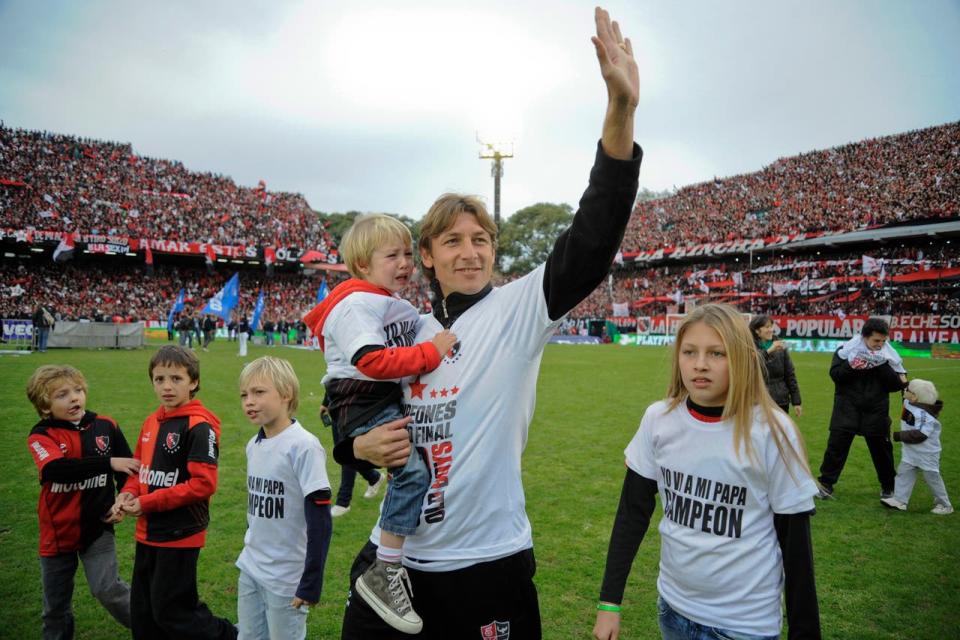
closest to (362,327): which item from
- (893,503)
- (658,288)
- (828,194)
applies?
(893,503)

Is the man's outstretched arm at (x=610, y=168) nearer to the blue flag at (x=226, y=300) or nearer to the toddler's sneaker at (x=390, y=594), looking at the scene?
the toddler's sneaker at (x=390, y=594)

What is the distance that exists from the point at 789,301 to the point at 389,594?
45.1m

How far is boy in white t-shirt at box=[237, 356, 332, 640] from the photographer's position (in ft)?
10.2

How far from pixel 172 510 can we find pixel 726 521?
304 centimetres

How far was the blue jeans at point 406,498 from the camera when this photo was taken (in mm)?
2062

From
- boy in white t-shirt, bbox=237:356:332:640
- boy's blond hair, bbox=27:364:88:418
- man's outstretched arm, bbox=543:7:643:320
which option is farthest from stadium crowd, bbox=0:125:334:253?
man's outstretched arm, bbox=543:7:643:320

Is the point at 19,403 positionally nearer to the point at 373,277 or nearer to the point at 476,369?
the point at 373,277

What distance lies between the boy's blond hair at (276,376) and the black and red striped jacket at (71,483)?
1.11m

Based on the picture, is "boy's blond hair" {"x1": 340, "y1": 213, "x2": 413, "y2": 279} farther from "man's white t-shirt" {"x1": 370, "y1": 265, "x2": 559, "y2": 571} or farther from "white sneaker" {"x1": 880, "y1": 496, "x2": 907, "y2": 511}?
"white sneaker" {"x1": 880, "y1": 496, "x2": 907, "y2": 511}

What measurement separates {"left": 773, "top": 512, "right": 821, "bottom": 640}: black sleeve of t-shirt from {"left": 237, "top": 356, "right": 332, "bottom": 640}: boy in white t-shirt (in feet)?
7.14

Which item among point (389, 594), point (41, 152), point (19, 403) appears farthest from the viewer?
point (41, 152)

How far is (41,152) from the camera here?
43719 mm

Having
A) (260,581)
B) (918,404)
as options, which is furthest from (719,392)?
(918,404)

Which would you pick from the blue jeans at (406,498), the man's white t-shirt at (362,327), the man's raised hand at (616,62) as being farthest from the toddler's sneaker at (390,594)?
the man's raised hand at (616,62)
